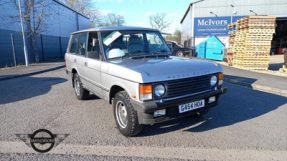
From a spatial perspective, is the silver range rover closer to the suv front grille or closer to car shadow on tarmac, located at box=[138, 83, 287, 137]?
the suv front grille

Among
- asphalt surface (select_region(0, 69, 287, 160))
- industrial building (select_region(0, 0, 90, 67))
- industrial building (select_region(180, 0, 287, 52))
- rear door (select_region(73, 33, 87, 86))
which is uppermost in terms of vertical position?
industrial building (select_region(180, 0, 287, 52))

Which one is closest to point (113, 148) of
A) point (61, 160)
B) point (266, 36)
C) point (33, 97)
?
point (61, 160)

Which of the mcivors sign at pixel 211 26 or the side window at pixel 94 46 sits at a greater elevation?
the mcivors sign at pixel 211 26

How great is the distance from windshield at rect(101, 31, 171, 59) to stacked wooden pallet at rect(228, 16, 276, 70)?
8.18 meters

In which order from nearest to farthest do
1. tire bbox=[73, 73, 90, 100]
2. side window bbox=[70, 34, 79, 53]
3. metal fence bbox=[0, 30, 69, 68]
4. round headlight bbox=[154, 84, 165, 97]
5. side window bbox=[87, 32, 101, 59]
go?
round headlight bbox=[154, 84, 165, 97] < side window bbox=[87, 32, 101, 59] < tire bbox=[73, 73, 90, 100] < side window bbox=[70, 34, 79, 53] < metal fence bbox=[0, 30, 69, 68]

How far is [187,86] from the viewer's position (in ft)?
10.1

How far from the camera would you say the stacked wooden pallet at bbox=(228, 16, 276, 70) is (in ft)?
33.7

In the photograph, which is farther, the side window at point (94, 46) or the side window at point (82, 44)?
the side window at point (82, 44)

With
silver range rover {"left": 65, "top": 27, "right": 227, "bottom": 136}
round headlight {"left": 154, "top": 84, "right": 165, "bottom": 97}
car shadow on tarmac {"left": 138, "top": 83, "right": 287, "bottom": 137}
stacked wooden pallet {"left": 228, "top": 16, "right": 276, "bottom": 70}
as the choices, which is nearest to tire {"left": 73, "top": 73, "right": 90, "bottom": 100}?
silver range rover {"left": 65, "top": 27, "right": 227, "bottom": 136}

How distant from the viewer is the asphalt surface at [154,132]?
2781 millimetres

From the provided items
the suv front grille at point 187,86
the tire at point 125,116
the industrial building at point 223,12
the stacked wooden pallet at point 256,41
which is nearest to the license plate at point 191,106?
the suv front grille at point 187,86

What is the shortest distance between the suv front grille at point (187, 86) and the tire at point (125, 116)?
1.96 ft

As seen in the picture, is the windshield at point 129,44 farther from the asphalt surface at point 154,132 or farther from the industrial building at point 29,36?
the industrial building at point 29,36

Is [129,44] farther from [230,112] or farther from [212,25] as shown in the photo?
[212,25]
